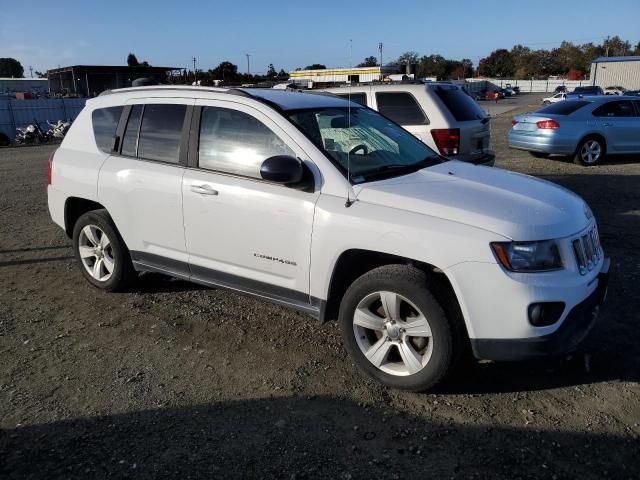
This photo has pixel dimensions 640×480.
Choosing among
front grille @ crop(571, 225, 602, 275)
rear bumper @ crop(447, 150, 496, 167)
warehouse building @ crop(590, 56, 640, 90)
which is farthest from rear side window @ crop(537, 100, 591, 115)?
warehouse building @ crop(590, 56, 640, 90)

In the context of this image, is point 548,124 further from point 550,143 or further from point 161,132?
point 161,132

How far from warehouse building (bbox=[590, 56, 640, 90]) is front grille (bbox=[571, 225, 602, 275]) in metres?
63.3

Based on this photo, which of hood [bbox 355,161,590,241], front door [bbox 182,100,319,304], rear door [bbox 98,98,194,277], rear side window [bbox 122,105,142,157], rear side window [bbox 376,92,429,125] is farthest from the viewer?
rear side window [bbox 376,92,429,125]

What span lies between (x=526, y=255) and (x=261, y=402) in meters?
1.80

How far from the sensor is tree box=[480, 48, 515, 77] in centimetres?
11988

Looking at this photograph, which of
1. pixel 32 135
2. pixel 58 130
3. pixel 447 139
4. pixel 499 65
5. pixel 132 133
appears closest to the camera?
pixel 132 133

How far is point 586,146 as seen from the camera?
1267 centimetres

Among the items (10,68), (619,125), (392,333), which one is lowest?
(392,333)

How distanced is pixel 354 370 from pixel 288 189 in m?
1.32

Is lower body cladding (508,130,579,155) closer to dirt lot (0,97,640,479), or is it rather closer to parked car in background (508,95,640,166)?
parked car in background (508,95,640,166)

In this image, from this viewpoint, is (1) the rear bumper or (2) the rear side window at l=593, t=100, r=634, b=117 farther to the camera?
(2) the rear side window at l=593, t=100, r=634, b=117

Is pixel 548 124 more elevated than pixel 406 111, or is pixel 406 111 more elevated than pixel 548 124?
pixel 406 111

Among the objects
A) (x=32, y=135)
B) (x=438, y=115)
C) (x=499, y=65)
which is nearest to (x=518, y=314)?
(x=438, y=115)

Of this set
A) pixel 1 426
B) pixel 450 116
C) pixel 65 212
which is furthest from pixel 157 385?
pixel 450 116
